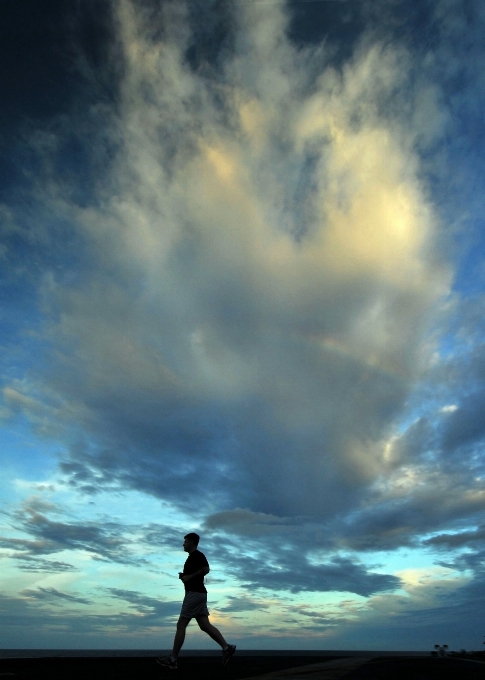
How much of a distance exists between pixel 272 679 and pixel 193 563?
3.31m

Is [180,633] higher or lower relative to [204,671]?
higher

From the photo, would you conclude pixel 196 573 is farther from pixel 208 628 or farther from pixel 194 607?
pixel 208 628

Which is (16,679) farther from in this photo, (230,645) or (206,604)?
(230,645)

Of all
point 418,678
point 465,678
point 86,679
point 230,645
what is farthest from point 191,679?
point 465,678

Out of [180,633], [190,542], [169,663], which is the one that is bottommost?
[169,663]

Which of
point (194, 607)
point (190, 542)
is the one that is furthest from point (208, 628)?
point (190, 542)

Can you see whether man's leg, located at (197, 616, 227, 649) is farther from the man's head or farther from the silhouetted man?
the man's head

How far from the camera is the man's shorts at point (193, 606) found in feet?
35.8

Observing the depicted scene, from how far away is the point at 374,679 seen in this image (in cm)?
927

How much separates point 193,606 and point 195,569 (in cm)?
75

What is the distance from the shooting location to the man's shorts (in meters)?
10.9

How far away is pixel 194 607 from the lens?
10.9 m

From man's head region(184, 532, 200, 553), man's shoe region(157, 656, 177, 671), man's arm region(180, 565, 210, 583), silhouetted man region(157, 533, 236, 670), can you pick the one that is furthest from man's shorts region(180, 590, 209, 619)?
man's shoe region(157, 656, 177, 671)

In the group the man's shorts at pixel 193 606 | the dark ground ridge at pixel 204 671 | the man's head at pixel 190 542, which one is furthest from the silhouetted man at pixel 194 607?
the dark ground ridge at pixel 204 671
